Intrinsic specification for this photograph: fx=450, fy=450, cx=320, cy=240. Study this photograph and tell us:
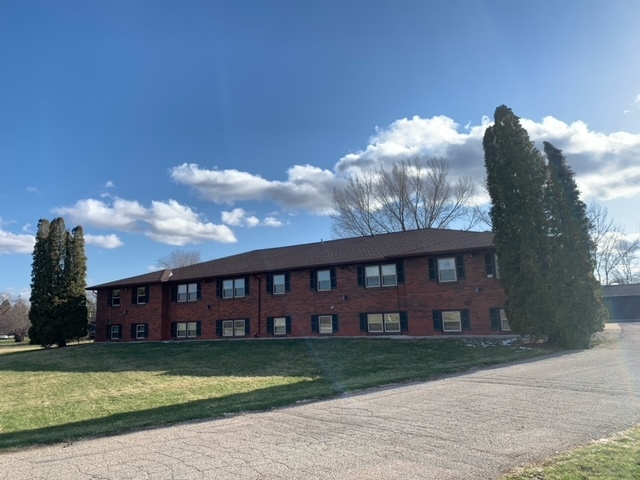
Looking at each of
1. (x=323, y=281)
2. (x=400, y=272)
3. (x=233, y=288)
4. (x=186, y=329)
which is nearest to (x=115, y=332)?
(x=186, y=329)

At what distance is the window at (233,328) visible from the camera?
26.7m

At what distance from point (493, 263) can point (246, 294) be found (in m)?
14.0

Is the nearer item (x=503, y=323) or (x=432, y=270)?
(x=503, y=323)

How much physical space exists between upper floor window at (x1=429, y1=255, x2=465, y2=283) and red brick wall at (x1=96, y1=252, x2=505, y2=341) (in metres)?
0.23

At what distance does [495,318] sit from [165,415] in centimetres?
1579

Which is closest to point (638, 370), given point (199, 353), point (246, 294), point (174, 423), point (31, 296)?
point (174, 423)

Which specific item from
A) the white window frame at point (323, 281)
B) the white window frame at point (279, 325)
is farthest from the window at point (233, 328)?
the white window frame at point (323, 281)

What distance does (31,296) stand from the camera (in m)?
31.9

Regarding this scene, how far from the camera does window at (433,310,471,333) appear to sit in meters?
20.5

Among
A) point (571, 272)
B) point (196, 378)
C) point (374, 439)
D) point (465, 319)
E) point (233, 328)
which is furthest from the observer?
point (233, 328)

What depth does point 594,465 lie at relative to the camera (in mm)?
4125

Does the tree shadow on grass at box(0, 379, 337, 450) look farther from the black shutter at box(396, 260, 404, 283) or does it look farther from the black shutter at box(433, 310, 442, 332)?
the black shutter at box(396, 260, 404, 283)

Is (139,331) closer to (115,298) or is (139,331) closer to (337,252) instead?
(115,298)

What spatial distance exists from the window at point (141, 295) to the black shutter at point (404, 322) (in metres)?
18.0
